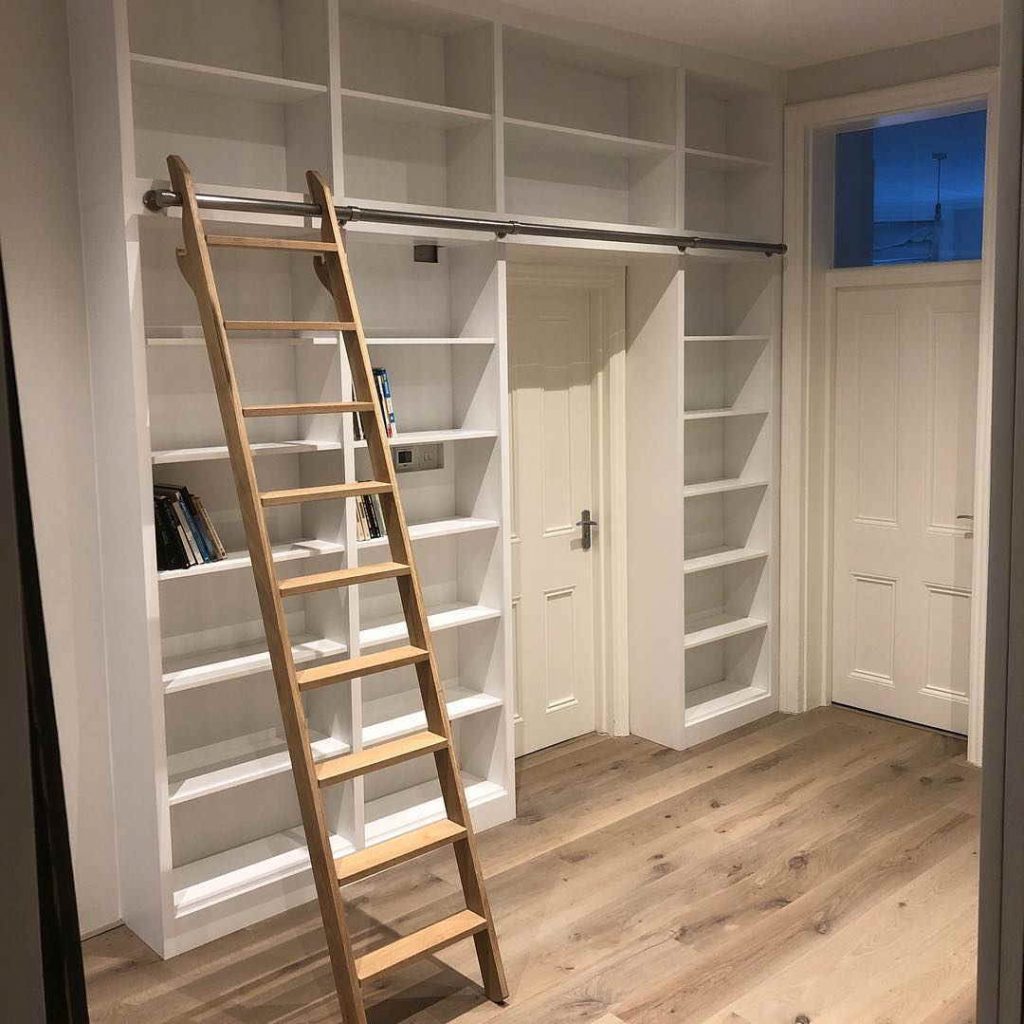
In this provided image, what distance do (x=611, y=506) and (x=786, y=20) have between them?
6.56 ft

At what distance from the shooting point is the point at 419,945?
9.14ft

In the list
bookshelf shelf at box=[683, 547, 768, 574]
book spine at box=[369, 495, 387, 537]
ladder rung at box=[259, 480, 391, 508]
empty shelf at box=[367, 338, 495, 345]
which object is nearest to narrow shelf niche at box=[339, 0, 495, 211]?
empty shelf at box=[367, 338, 495, 345]

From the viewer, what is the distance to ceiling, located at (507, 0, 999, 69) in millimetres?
3777

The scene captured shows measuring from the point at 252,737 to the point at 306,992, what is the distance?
0.87 m

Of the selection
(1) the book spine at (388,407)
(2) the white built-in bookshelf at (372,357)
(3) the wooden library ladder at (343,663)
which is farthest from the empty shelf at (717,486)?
(3) the wooden library ladder at (343,663)

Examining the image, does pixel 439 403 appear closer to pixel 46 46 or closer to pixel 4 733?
pixel 46 46

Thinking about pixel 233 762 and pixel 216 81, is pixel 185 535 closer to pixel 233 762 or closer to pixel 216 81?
pixel 233 762

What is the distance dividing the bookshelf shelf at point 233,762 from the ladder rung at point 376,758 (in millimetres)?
523

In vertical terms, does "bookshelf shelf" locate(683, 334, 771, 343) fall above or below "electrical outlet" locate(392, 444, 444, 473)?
above

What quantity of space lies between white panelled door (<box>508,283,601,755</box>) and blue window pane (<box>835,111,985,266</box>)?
127 centimetres

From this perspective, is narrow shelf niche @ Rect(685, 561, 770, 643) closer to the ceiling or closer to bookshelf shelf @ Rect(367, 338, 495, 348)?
bookshelf shelf @ Rect(367, 338, 495, 348)

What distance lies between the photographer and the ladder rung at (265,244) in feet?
9.53

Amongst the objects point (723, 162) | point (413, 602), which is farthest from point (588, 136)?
point (413, 602)

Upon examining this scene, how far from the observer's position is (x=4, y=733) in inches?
32.9
